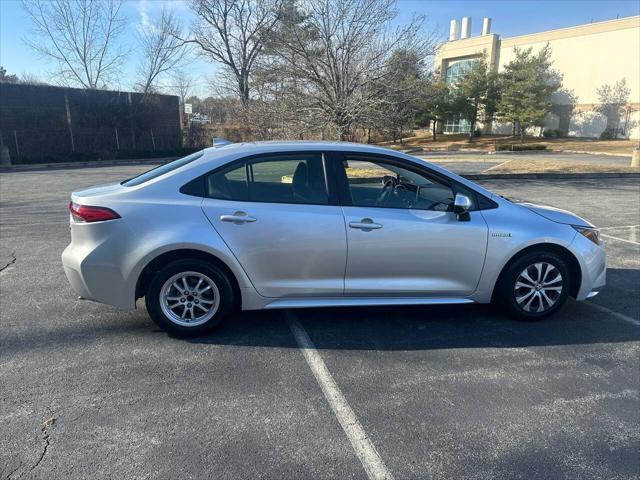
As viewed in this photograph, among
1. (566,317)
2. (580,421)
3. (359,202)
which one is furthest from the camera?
(566,317)

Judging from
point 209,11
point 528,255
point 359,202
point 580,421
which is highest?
point 209,11

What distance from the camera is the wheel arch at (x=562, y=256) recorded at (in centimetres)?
412

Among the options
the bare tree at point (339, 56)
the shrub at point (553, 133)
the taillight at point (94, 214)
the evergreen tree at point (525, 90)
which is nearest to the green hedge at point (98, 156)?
the bare tree at point (339, 56)

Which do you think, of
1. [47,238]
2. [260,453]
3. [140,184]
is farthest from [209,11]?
[260,453]

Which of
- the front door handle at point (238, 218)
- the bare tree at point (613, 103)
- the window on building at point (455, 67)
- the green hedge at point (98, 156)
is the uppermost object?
the window on building at point (455, 67)

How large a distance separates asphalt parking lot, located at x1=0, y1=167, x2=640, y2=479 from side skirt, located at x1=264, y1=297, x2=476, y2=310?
0.87ft

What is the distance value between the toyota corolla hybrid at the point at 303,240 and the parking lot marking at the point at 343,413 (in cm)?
37

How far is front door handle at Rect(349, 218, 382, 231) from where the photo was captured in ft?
12.4

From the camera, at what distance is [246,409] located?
114 inches

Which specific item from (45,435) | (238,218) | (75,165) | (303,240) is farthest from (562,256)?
(75,165)

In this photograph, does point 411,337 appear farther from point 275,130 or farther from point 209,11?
point 209,11

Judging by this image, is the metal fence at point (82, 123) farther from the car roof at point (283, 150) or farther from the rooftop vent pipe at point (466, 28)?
the rooftop vent pipe at point (466, 28)

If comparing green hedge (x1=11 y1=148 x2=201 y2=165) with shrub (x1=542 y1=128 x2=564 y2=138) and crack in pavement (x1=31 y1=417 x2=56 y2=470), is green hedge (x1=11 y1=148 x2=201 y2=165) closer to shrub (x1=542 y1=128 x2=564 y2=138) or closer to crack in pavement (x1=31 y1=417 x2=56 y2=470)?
crack in pavement (x1=31 y1=417 x2=56 y2=470)

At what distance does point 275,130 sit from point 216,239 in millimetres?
13318
